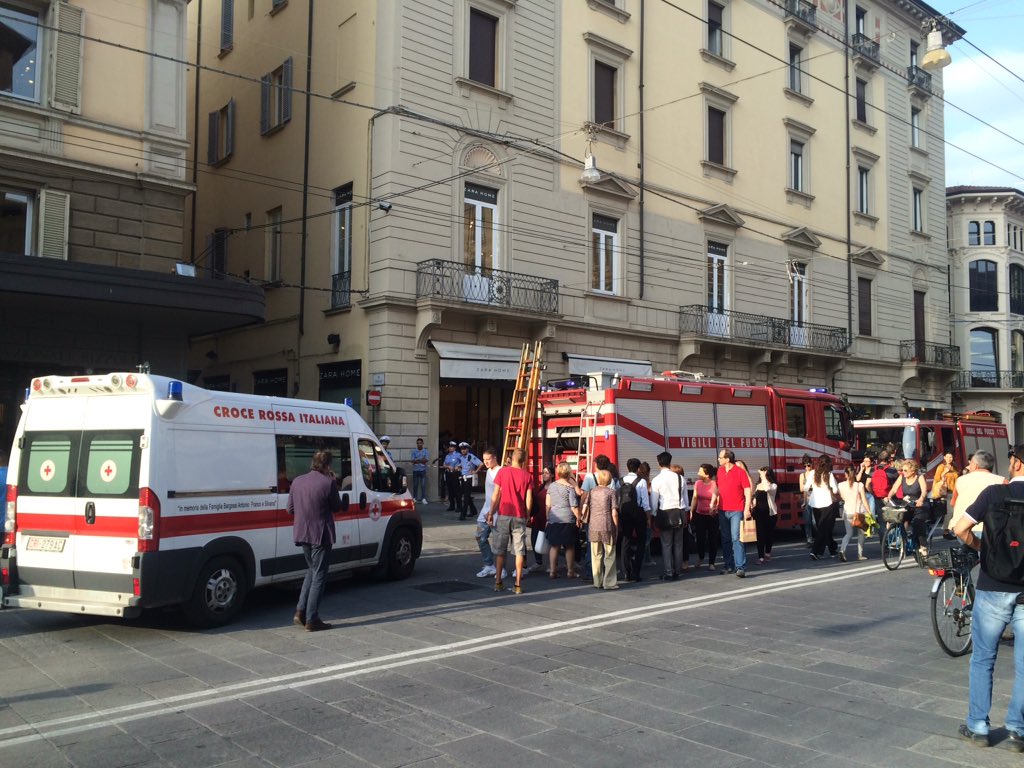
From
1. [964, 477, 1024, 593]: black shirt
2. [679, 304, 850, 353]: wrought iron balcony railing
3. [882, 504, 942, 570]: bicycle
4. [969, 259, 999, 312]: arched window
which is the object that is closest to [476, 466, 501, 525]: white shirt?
[882, 504, 942, 570]: bicycle

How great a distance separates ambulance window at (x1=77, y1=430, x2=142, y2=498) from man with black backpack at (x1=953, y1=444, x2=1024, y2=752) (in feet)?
22.9

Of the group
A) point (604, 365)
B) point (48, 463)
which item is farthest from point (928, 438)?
point (48, 463)

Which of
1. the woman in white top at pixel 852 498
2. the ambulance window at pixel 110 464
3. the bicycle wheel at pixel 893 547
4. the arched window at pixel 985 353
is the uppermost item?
the arched window at pixel 985 353

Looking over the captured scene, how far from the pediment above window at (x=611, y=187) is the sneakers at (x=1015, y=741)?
20.9 metres

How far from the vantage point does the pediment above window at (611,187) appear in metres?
25.3

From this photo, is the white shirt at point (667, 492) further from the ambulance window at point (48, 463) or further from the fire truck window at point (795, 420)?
the ambulance window at point (48, 463)

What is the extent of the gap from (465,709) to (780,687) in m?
2.48

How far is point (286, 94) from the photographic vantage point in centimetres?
2533

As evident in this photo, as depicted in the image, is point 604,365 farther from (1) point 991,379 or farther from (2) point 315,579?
(1) point 991,379

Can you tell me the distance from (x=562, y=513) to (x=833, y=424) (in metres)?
9.17

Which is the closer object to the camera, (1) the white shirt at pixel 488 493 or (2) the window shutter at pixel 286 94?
(1) the white shirt at pixel 488 493

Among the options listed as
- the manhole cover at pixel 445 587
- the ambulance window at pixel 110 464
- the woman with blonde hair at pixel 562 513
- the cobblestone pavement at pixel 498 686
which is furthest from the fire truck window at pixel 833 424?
the ambulance window at pixel 110 464

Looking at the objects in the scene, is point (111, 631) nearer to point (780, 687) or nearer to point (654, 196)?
point (780, 687)

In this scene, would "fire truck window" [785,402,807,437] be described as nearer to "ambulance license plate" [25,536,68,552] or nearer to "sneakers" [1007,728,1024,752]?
"sneakers" [1007,728,1024,752]
